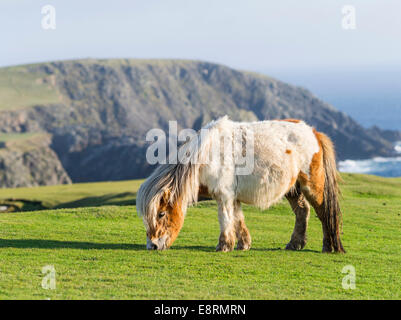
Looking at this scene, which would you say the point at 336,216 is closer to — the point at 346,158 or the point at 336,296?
the point at 336,296

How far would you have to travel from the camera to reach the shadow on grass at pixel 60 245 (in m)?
10.8

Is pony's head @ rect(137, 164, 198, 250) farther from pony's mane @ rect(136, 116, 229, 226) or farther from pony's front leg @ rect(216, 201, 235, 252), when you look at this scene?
pony's front leg @ rect(216, 201, 235, 252)

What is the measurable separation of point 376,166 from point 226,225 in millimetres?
130539

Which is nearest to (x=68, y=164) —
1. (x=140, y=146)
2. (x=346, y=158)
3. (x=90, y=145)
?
(x=90, y=145)

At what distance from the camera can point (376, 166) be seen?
13138 centimetres

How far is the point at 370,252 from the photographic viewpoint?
11.5 meters

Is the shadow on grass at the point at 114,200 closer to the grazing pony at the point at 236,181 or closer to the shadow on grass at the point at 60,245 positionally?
the shadow on grass at the point at 60,245

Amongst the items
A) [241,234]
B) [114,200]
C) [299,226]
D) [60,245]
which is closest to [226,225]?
[241,234]

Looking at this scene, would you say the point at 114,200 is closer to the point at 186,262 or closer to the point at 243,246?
the point at 243,246

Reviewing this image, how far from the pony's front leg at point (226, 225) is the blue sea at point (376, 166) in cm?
11382

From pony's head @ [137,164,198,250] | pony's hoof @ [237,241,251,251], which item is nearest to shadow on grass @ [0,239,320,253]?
pony's hoof @ [237,241,251,251]

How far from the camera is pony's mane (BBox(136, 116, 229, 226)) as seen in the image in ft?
32.1

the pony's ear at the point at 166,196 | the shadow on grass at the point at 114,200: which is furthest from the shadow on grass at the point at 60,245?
the shadow on grass at the point at 114,200

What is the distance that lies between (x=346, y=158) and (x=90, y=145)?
95423 mm
